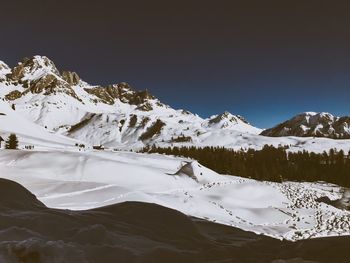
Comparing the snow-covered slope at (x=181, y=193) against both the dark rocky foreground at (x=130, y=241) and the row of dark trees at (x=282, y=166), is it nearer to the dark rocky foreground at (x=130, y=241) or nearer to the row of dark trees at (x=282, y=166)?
the dark rocky foreground at (x=130, y=241)

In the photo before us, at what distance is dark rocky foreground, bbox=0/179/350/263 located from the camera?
31.6 ft

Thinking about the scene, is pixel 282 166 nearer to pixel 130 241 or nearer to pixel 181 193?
pixel 181 193

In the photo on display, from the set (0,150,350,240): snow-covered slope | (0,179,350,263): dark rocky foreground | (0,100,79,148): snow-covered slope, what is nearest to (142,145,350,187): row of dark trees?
(0,100,79,148): snow-covered slope

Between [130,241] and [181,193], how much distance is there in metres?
19.2

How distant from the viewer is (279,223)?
24500 millimetres

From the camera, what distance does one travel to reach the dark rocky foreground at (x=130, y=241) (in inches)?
379

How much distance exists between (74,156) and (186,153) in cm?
9048

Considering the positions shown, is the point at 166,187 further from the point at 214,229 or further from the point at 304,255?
the point at 304,255

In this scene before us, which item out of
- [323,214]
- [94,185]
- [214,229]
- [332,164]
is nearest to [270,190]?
[323,214]

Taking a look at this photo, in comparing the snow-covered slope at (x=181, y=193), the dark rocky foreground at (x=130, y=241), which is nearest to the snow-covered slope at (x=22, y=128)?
the snow-covered slope at (x=181, y=193)

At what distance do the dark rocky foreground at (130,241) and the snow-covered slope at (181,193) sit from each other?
161 inches

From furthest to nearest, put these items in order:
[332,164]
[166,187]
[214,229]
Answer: [332,164] → [166,187] → [214,229]

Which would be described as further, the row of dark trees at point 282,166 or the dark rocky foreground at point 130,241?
the row of dark trees at point 282,166

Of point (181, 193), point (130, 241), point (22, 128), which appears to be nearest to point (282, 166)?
point (181, 193)
